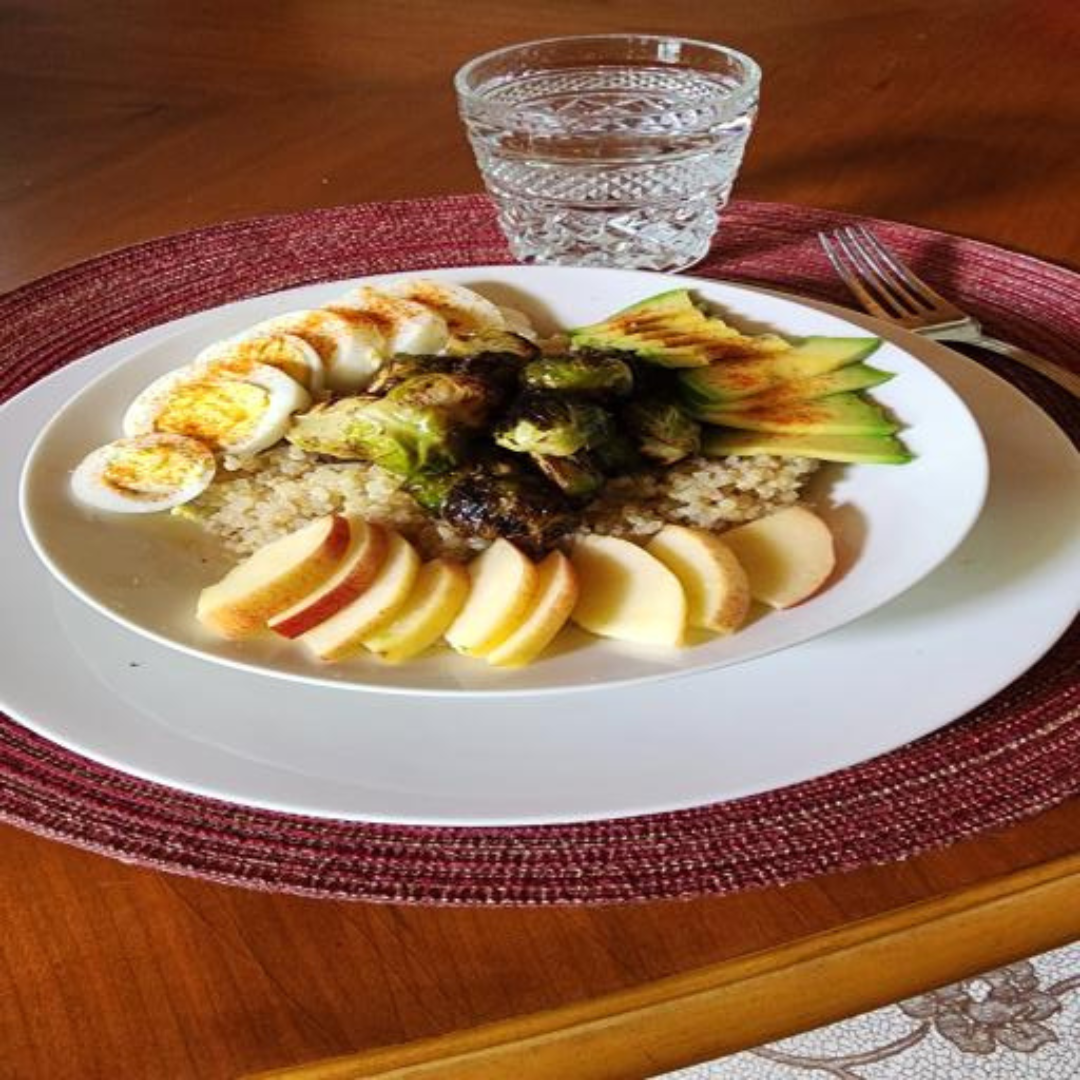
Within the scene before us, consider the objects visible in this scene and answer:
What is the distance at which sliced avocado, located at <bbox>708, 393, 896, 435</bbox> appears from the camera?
121 cm

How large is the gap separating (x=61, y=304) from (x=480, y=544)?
2.20 ft

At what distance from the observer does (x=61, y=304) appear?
160 centimetres

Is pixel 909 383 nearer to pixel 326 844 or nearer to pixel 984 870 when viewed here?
pixel 984 870

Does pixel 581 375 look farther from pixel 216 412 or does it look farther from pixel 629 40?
pixel 629 40

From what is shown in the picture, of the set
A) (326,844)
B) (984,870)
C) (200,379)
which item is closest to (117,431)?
(200,379)

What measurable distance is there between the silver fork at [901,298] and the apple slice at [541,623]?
55 cm

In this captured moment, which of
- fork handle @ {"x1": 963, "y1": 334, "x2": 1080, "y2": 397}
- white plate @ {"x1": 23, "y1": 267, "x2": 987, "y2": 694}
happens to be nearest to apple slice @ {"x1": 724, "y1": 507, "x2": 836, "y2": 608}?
white plate @ {"x1": 23, "y1": 267, "x2": 987, "y2": 694}

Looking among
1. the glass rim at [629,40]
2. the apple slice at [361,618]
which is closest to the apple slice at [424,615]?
the apple slice at [361,618]

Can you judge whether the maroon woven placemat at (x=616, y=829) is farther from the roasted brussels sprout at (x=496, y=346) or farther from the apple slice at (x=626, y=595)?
the roasted brussels sprout at (x=496, y=346)

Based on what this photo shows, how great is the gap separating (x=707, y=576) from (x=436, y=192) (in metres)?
0.95

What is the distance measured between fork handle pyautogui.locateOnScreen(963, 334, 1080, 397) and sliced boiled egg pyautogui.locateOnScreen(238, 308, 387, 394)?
0.52 meters

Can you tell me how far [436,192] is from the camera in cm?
185

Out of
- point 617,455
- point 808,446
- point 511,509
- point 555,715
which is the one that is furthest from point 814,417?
point 555,715

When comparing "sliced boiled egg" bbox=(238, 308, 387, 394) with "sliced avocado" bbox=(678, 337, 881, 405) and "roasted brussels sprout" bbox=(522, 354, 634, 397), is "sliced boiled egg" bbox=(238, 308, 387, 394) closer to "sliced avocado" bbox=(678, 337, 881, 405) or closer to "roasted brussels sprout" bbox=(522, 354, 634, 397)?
"roasted brussels sprout" bbox=(522, 354, 634, 397)
